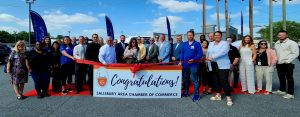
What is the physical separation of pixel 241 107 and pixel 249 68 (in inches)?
88.6

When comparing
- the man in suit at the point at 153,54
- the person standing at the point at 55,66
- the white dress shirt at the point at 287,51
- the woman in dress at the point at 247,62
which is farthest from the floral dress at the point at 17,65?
the white dress shirt at the point at 287,51

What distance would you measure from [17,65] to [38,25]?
5.61m

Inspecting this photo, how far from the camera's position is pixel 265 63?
8.04 m

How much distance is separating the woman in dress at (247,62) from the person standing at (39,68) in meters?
5.58

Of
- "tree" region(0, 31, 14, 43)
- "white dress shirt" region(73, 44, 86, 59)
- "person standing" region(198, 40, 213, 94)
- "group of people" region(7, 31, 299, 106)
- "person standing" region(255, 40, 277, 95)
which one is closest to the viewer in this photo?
"group of people" region(7, 31, 299, 106)

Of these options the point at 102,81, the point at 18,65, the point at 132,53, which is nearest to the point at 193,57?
the point at 132,53

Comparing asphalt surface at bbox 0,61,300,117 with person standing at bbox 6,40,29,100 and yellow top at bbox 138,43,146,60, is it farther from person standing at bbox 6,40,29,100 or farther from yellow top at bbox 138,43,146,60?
yellow top at bbox 138,43,146,60

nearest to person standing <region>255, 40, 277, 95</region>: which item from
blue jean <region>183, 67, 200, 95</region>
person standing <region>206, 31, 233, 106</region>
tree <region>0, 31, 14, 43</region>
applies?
person standing <region>206, 31, 233, 106</region>

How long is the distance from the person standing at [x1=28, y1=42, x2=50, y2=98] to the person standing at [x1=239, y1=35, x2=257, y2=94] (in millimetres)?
5583

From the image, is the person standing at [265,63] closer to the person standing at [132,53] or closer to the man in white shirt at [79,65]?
the person standing at [132,53]

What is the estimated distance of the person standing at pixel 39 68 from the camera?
7.16 metres

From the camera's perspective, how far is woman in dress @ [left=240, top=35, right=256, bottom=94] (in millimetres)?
7875

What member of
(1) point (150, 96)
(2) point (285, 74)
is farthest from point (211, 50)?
(2) point (285, 74)

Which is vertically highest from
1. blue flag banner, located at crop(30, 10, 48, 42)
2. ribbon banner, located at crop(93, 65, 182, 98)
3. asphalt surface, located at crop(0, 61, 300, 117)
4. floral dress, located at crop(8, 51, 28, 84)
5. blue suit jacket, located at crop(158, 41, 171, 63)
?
blue flag banner, located at crop(30, 10, 48, 42)
